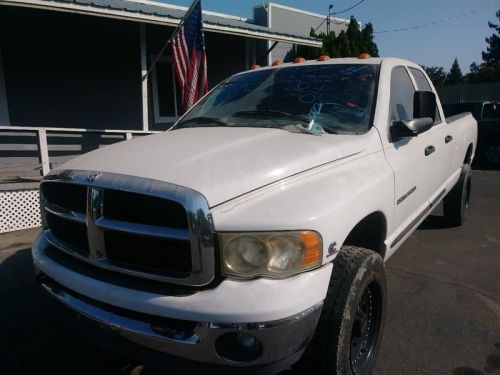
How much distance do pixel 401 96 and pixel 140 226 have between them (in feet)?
8.20

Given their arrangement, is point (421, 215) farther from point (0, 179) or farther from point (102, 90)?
point (102, 90)

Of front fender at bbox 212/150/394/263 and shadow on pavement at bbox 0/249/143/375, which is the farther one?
shadow on pavement at bbox 0/249/143/375

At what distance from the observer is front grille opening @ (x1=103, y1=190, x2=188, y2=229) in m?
1.95

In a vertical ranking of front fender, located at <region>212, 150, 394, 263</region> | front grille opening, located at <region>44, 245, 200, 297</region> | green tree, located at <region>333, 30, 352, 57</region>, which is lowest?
front grille opening, located at <region>44, 245, 200, 297</region>

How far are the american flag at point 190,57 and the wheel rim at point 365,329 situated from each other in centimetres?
590

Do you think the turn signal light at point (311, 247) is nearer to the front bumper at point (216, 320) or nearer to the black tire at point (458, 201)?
the front bumper at point (216, 320)

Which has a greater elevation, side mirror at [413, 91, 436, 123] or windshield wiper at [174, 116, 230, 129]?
side mirror at [413, 91, 436, 123]

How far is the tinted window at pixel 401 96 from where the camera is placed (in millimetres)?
3355

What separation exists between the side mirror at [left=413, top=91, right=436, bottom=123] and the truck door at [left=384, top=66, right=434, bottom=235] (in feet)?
0.47

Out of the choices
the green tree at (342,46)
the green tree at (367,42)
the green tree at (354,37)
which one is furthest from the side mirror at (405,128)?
the green tree at (367,42)

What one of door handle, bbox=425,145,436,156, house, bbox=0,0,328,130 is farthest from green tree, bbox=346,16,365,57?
door handle, bbox=425,145,436,156

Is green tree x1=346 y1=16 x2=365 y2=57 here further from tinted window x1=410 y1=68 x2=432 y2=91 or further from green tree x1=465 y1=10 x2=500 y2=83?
green tree x1=465 y1=10 x2=500 y2=83

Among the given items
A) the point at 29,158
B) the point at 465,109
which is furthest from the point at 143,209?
the point at 465,109

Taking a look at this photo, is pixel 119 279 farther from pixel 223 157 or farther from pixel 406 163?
pixel 406 163
